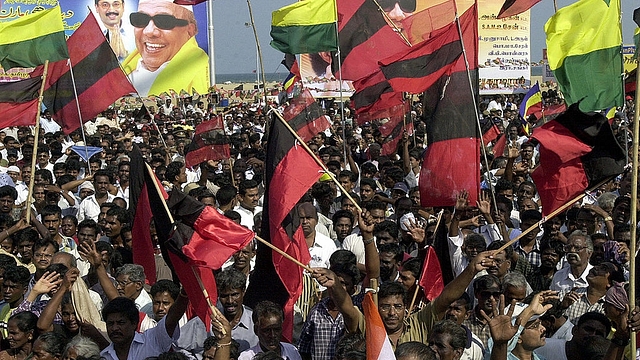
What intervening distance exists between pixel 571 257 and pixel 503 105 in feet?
63.4

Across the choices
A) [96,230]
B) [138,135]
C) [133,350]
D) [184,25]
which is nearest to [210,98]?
[184,25]

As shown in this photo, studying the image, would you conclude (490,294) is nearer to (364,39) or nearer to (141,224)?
(141,224)

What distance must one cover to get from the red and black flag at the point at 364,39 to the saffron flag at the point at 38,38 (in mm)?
3252

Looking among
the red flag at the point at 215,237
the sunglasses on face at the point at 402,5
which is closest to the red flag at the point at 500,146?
the red flag at the point at 215,237

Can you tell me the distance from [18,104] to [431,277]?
17.5 ft

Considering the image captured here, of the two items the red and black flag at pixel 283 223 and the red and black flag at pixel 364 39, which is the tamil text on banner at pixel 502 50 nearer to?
the red and black flag at pixel 364 39

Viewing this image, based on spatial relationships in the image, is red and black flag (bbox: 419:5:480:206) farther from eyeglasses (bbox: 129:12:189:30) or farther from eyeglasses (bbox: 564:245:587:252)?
eyeglasses (bbox: 129:12:189:30)

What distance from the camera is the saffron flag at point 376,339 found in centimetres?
433

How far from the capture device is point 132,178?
7.09 metres

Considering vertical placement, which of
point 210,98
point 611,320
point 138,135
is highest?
point 611,320

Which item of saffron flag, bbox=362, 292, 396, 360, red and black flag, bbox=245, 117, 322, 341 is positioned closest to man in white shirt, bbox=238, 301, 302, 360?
red and black flag, bbox=245, 117, 322, 341

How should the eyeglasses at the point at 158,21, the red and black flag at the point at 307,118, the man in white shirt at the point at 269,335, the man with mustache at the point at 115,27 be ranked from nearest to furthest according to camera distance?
the man in white shirt at the point at 269,335 → the red and black flag at the point at 307,118 → the eyeglasses at the point at 158,21 → the man with mustache at the point at 115,27

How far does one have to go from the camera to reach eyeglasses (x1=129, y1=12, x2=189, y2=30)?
24.9m

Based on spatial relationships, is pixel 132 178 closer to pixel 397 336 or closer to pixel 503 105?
pixel 397 336
